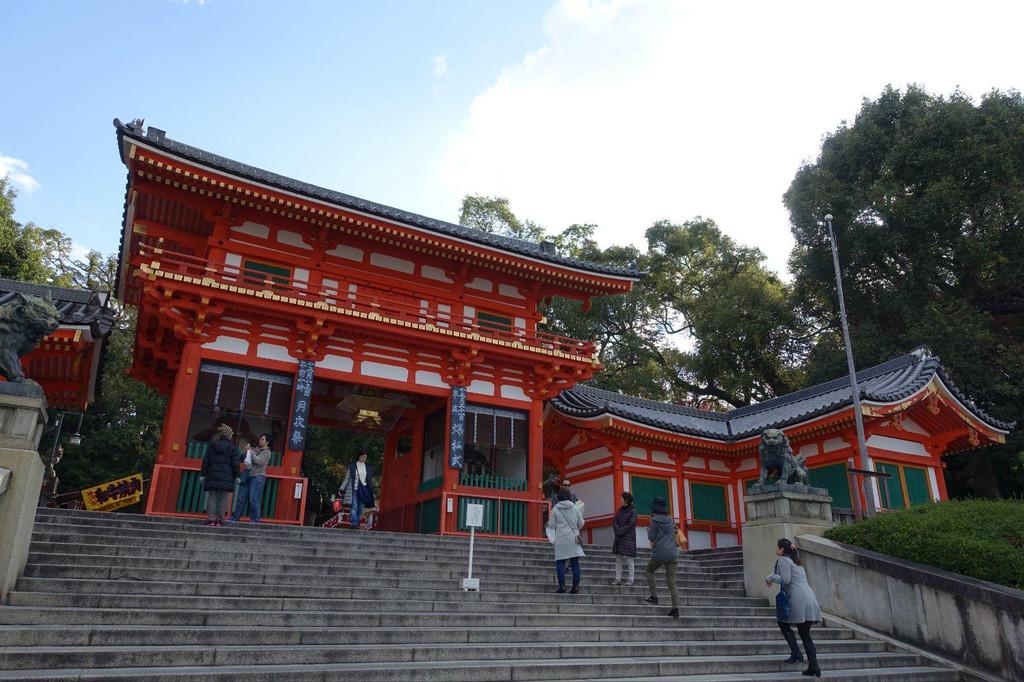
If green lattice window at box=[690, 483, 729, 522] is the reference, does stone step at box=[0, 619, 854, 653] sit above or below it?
below

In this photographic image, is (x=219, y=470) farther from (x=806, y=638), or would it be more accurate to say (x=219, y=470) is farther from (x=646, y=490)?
(x=646, y=490)

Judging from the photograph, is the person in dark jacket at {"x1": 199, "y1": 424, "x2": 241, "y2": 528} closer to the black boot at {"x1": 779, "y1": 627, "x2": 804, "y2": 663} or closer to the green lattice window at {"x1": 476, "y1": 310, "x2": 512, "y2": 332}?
the green lattice window at {"x1": 476, "y1": 310, "x2": 512, "y2": 332}

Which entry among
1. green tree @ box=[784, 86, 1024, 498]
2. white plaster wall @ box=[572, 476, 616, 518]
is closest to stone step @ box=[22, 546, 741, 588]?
white plaster wall @ box=[572, 476, 616, 518]

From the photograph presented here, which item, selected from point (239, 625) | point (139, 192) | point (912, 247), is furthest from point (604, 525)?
point (912, 247)

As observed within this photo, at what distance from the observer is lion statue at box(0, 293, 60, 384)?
6.92m

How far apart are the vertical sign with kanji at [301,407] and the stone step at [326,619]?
23.0 ft

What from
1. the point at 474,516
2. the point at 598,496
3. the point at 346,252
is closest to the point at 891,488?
the point at 598,496

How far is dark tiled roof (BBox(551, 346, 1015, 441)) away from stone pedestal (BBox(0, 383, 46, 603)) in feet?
42.1

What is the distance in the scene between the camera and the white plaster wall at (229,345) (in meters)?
13.5

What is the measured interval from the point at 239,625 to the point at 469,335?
960 centimetres

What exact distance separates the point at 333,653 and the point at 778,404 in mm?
20187

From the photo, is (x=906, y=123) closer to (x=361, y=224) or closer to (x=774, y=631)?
(x=361, y=224)

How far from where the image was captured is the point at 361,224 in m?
14.8

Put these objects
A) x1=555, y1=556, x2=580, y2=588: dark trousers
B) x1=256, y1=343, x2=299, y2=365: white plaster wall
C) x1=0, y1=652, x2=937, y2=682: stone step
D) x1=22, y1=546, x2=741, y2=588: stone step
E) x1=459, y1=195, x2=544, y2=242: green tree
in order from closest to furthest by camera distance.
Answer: x1=0, y1=652, x2=937, y2=682: stone step
x1=22, y1=546, x2=741, y2=588: stone step
x1=555, y1=556, x2=580, y2=588: dark trousers
x1=256, y1=343, x2=299, y2=365: white plaster wall
x1=459, y1=195, x2=544, y2=242: green tree
